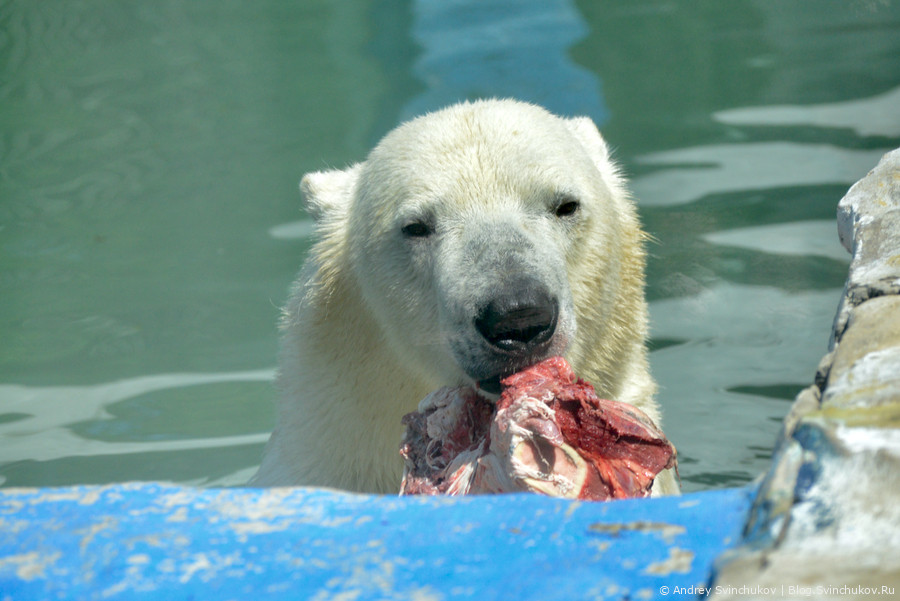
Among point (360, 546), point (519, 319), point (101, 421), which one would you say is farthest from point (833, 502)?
point (101, 421)

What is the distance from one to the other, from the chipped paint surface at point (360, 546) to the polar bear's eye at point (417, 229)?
5.18ft

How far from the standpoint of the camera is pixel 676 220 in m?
6.88

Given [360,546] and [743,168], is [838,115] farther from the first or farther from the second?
[360,546]

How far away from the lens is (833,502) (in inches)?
50.9

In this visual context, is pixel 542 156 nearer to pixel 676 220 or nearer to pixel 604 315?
pixel 604 315

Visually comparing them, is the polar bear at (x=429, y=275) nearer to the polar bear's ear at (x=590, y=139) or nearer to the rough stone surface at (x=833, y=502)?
the polar bear's ear at (x=590, y=139)

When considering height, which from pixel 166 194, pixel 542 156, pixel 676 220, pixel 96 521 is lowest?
pixel 676 220

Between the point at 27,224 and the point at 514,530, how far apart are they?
6613mm

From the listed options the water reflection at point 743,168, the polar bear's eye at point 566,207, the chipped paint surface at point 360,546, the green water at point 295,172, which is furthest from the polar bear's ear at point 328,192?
the water reflection at point 743,168

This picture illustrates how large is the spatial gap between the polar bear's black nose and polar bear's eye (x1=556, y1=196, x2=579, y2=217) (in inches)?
27.8

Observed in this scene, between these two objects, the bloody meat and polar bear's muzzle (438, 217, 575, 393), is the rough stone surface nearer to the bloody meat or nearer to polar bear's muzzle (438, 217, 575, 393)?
the bloody meat

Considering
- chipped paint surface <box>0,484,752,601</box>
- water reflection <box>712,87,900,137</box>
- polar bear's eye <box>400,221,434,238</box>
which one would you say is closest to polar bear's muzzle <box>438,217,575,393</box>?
polar bear's eye <box>400,221,434,238</box>

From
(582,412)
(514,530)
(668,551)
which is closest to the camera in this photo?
(668,551)

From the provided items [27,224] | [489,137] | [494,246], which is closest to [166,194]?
[27,224]
